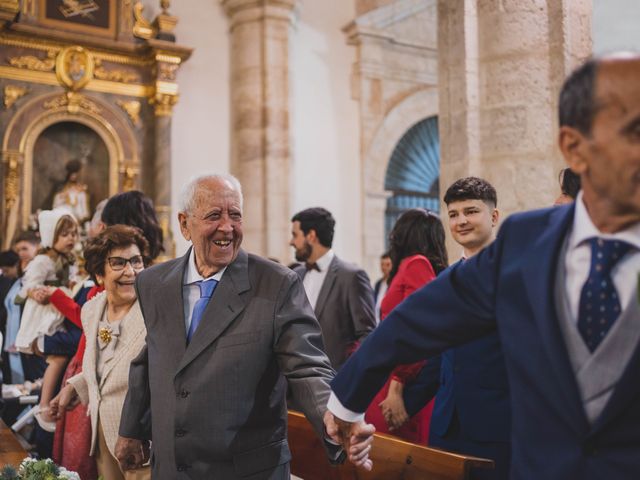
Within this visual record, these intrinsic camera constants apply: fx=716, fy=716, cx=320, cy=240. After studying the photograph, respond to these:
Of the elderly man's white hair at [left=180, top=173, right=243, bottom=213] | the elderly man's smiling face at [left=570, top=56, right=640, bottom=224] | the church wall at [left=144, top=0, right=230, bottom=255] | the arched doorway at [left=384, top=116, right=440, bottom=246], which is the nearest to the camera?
the elderly man's smiling face at [left=570, top=56, right=640, bottom=224]

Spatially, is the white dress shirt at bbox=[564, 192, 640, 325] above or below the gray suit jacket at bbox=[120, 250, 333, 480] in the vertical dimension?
above

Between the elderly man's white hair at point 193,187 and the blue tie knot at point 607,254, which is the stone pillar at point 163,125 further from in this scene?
the blue tie knot at point 607,254

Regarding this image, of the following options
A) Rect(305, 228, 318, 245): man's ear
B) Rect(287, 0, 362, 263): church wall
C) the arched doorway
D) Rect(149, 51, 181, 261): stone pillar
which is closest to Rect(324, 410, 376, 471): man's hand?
Rect(305, 228, 318, 245): man's ear

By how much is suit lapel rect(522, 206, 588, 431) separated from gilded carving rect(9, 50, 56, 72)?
32.7ft

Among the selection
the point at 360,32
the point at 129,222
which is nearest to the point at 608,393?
the point at 129,222

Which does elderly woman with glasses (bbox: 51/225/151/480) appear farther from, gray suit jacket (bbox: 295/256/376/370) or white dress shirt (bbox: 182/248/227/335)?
gray suit jacket (bbox: 295/256/376/370)

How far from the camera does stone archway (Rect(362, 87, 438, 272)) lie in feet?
41.1

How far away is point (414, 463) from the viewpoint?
262 centimetres

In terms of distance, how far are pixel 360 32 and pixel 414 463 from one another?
10.9 metres

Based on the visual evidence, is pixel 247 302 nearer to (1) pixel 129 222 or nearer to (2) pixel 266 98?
(1) pixel 129 222

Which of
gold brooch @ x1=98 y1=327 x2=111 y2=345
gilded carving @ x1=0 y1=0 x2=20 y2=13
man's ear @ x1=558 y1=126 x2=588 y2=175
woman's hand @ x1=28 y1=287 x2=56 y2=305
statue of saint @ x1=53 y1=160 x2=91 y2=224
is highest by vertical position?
gilded carving @ x1=0 y1=0 x2=20 y2=13

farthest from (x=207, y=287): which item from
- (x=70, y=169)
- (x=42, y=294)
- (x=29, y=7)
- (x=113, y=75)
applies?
(x=29, y=7)

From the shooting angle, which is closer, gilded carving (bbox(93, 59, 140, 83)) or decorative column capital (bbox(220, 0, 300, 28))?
gilded carving (bbox(93, 59, 140, 83))

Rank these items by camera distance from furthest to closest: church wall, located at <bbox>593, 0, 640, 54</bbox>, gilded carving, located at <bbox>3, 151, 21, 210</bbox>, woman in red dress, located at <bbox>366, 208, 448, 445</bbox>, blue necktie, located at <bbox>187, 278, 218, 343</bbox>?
gilded carving, located at <bbox>3, 151, 21, 210</bbox> < church wall, located at <bbox>593, 0, 640, 54</bbox> < woman in red dress, located at <bbox>366, 208, 448, 445</bbox> < blue necktie, located at <bbox>187, 278, 218, 343</bbox>
